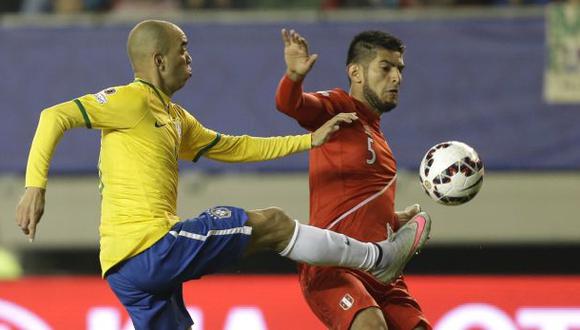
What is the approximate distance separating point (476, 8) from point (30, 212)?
502 centimetres

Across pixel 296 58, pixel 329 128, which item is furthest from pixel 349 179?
pixel 296 58

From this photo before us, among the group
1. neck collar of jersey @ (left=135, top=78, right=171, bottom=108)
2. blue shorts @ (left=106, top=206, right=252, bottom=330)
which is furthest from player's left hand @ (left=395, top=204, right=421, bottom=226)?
neck collar of jersey @ (left=135, top=78, right=171, bottom=108)

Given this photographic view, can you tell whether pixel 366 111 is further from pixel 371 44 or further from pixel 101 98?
pixel 101 98

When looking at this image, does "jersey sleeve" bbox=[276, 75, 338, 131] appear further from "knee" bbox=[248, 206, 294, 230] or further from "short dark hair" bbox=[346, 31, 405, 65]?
"knee" bbox=[248, 206, 294, 230]

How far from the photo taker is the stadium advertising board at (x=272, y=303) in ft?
23.1

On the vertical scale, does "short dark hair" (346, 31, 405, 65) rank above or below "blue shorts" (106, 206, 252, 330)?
above

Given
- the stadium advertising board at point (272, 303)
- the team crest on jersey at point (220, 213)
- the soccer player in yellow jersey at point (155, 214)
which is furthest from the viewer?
the stadium advertising board at point (272, 303)

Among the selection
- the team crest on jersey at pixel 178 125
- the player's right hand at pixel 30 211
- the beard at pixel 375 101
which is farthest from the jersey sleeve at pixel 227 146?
the player's right hand at pixel 30 211

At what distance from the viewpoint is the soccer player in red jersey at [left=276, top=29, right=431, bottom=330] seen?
18.8 ft

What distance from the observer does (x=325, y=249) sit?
18.2 feet

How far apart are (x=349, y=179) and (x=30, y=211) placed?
1.60 metres

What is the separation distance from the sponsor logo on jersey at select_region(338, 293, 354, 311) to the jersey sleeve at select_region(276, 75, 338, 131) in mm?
836

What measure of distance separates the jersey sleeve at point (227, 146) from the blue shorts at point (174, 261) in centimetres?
54

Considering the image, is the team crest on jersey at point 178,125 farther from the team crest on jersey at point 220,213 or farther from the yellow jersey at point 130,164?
the team crest on jersey at point 220,213
